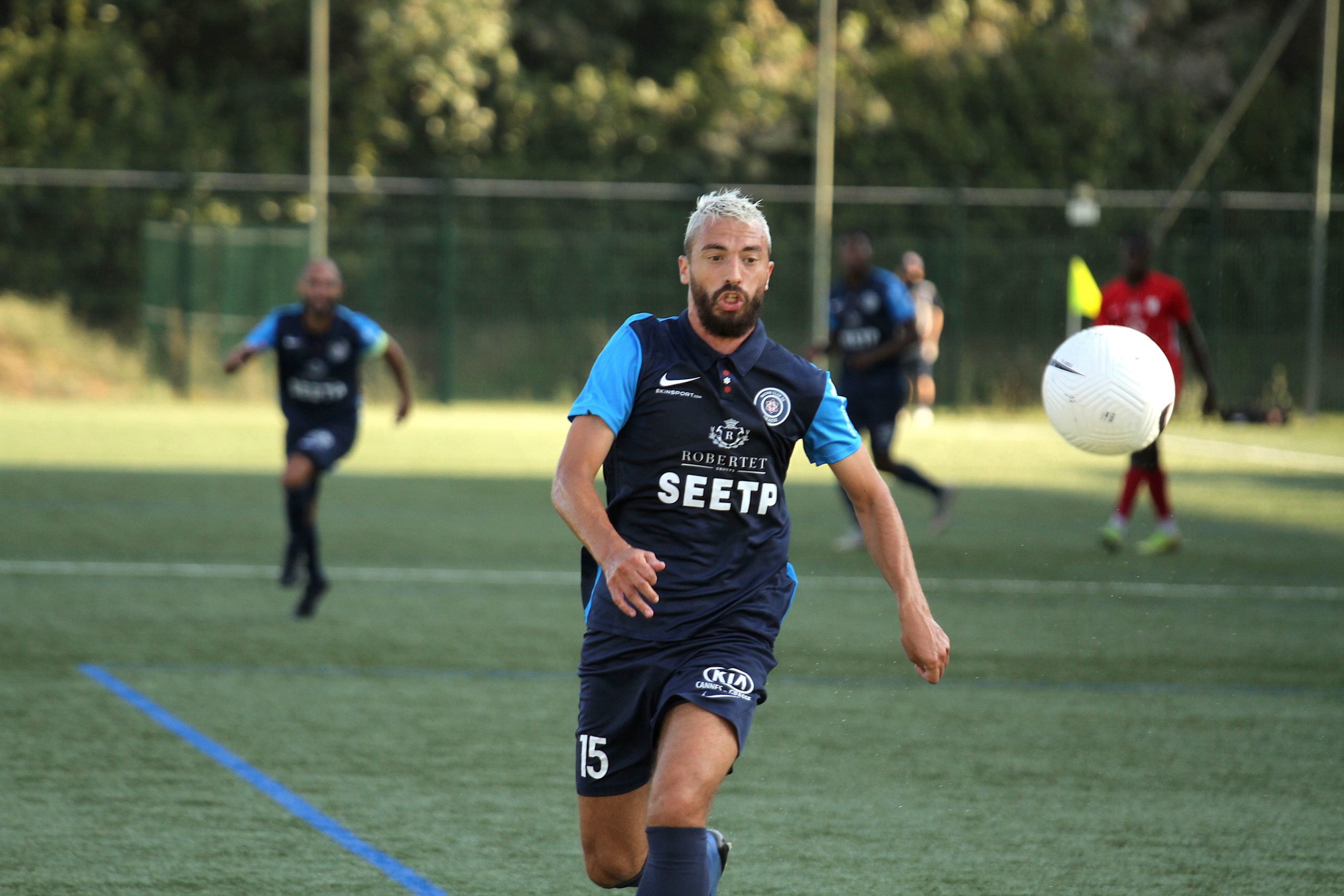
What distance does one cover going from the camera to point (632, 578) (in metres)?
3.86

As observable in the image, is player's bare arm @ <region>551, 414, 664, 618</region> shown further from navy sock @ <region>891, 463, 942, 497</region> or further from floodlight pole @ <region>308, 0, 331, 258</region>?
floodlight pole @ <region>308, 0, 331, 258</region>

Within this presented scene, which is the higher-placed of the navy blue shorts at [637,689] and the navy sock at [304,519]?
the navy blue shorts at [637,689]

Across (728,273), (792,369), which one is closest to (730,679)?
(792,369)

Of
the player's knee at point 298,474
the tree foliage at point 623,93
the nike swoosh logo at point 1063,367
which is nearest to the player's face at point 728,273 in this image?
the nike swoosh logo at point 1063,367

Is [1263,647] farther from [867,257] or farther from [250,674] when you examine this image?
[250,674]

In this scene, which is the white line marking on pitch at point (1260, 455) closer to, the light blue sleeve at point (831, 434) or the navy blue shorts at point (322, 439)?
the navy blue shorts at point (322, 439)

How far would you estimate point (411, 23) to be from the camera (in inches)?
1216

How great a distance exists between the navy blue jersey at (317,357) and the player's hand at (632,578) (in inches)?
250

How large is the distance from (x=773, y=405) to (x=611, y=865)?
120cm

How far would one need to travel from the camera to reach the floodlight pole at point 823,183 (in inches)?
1054

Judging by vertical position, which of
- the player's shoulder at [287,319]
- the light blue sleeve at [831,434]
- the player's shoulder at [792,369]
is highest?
the player's shoulder at [792,369]

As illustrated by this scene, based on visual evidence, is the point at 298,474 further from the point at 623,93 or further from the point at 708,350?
the point at 623,93

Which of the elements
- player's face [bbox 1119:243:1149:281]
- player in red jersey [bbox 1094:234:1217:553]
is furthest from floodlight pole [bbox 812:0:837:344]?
player's face [bbox 1119:243:1149:281]

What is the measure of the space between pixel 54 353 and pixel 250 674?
21.9 metres
